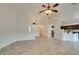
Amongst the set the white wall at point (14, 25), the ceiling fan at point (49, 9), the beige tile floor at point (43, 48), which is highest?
the ceiling fan at point (49, 9)

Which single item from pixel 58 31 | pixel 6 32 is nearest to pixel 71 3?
pixel 58 31

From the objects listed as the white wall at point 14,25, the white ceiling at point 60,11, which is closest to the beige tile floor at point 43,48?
the white wall at point 14,25

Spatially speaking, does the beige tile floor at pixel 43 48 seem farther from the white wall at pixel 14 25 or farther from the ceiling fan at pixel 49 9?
the ceiling fan at pixel 49 9

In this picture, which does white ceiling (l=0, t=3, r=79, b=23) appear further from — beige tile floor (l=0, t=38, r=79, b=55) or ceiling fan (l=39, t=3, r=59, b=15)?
beige tile floor (l=0, t=38, r=79, b=55)

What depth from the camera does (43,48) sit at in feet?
4.81

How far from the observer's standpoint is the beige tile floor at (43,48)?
4.80ft

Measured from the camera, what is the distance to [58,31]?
1.51 meters

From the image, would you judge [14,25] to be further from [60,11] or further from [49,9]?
[60,11]

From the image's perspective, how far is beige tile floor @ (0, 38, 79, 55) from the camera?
4.80ft

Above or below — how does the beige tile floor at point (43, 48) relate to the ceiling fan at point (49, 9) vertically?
below

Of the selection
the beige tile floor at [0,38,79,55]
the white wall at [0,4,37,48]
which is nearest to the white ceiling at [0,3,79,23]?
the white wall at [0,4,37,48]

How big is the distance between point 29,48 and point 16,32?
10.8 inches

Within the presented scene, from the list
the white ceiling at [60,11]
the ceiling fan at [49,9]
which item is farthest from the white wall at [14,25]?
the ceiling fan at [49,9]
